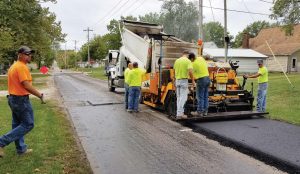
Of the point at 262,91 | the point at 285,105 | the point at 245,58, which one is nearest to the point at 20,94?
the point at 262,91

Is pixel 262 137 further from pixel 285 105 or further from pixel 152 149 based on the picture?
pixel 285 105

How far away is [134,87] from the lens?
12125mm

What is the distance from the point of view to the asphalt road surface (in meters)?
5.83

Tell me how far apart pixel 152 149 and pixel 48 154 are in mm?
1922

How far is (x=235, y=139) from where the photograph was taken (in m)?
7.54

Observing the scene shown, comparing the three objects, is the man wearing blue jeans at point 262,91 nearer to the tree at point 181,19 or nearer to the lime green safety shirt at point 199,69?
the lime green safety shirt at point 199,69

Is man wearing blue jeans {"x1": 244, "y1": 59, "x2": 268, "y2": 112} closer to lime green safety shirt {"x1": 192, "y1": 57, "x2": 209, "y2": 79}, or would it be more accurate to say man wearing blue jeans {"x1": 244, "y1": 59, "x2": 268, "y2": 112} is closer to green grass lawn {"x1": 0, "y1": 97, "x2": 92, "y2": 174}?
lime green safety shirt {"x1": 192, "y1": 57, "x2": 209, "y2": 79}

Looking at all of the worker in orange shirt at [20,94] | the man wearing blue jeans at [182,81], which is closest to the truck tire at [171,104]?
the man wearing blue jeans at [182,81]

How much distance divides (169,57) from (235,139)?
5.47m

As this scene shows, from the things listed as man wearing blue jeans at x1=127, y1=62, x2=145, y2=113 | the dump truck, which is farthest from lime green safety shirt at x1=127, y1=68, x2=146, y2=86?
the dump truck

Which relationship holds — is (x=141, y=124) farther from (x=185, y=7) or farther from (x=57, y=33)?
(x=185, y=7)

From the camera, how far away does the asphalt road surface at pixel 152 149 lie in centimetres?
583

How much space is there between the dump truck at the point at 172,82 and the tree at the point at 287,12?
14.2 metres

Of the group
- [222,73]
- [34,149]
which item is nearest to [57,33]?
[222,73]
